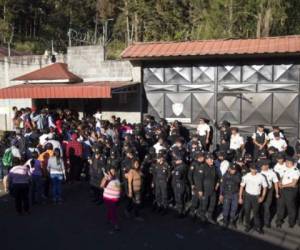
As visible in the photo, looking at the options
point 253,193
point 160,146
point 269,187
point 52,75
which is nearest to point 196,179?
point 253,193

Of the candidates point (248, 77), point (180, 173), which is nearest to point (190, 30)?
point (248, 77)

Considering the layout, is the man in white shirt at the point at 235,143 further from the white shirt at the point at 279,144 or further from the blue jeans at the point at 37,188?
the blue jeans at the point at 37,188

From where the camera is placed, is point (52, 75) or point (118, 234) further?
point (52, 75)

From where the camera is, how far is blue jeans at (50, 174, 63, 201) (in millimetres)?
11461

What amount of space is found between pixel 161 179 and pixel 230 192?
5.75 ft

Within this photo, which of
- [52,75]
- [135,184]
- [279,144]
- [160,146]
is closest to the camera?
[135,184]

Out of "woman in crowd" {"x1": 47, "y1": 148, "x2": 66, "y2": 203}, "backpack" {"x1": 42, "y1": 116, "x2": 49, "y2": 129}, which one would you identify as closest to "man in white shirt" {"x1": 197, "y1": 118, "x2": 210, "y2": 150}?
"woman in crowd" {"x1": 47, "y1": 148, "x2": 66, "y2": 203}

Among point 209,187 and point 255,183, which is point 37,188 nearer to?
point 209,187

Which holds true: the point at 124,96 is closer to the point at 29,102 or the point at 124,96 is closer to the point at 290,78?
the point at 29,102

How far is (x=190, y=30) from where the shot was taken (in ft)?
85.6

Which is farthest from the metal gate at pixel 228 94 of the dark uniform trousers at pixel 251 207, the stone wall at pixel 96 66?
the dark uniform trousers at pixel 251 207

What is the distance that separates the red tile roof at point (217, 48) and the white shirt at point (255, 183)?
5613mm

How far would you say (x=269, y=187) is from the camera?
9.73 m

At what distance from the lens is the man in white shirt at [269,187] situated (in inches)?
384
